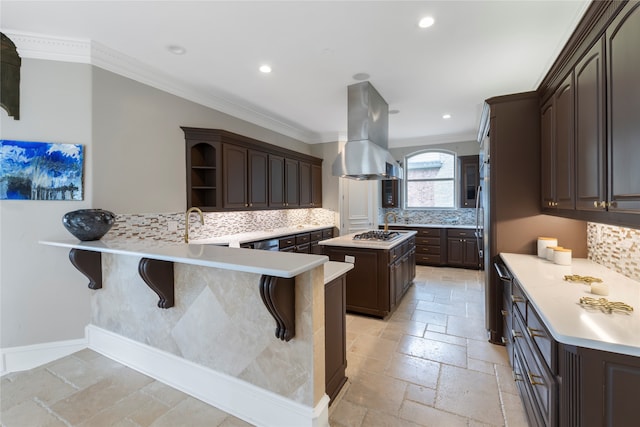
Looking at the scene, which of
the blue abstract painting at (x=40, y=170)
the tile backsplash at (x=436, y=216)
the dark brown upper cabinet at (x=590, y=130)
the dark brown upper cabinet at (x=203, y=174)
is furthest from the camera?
the tile backsplash at (x=436, y=216)

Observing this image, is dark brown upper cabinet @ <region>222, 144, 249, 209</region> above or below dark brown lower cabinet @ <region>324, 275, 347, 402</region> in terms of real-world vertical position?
above

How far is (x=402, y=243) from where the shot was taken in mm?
3877

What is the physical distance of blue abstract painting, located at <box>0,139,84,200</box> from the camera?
7.60 ft

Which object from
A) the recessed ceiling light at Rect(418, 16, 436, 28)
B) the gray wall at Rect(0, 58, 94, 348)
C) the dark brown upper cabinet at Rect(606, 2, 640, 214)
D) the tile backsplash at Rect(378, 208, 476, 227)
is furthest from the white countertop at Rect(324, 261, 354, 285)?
the tile backsplash at Rect(378, 208, 476, 227)

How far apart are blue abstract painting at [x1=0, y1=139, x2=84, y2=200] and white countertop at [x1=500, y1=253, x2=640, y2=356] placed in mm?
3616

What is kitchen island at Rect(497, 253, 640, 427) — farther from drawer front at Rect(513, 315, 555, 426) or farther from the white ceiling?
the white ceiling

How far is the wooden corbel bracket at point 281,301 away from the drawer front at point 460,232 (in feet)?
17.4

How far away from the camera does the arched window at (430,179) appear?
6516 mm

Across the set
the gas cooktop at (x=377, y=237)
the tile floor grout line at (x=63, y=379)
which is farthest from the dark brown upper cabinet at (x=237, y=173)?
the tile floor grout line at (x=63, y=379)

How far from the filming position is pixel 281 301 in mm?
1420

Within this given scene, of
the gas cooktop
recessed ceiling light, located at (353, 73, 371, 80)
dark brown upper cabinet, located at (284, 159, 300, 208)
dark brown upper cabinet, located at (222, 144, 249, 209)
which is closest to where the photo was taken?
recessed ceiling light, located at (353, 73, 371, 80)

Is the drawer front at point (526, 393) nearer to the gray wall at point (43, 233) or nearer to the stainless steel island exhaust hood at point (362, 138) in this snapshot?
the stainless steel island exhaust hood at point (362, 138)

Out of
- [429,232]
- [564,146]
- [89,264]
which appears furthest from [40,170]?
[429,232]

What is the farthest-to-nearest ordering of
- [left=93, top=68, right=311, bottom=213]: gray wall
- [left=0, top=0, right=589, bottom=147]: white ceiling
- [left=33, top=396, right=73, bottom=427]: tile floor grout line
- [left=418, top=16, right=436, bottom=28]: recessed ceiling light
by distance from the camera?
1. [left=93, top=68, right=311, bottom=213]: gray wall
2. [left=418, top=16, right=436, bottom=28]: recessed ceiling light
3. [left=0, top=0, right=589, bottom=147]: white ceiling
4. [left=33, top=396, right=73, bottom=427]: tile floor grout line
